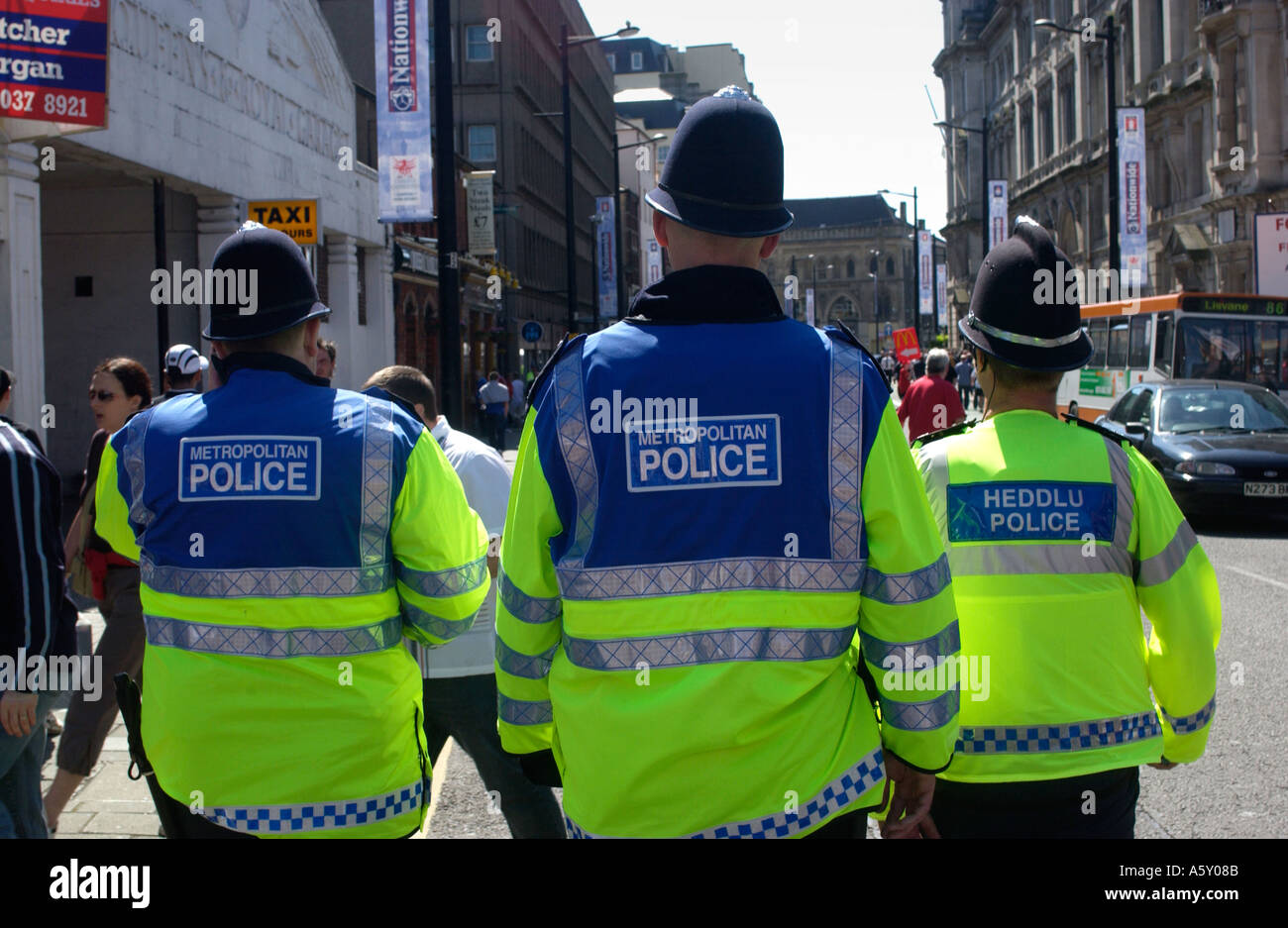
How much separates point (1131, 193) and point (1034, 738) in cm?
2978

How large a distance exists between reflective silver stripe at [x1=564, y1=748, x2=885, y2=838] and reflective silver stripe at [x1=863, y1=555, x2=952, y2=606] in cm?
30

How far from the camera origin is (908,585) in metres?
2.25

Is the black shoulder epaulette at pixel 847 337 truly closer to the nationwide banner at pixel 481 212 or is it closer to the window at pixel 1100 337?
the window at pixel 1100 337

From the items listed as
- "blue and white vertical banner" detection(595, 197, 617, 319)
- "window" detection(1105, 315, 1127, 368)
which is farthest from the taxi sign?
"blue and white vertical banner" detection(595, 197, 617, 319)

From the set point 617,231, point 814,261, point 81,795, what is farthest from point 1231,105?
point 814,261

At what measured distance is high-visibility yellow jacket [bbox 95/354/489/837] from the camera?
107 inches

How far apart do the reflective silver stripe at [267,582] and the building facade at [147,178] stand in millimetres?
11759

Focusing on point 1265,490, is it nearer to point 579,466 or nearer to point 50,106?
point 50,106

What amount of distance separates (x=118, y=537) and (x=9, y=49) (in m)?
9.86

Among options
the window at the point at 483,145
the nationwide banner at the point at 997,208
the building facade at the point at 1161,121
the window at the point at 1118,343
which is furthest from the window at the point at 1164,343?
the window at the point at 483,145

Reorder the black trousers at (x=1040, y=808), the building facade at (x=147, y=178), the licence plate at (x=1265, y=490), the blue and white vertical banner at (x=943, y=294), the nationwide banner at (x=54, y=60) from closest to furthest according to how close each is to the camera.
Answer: the black trousers at (x=1040, y=808) < the nationwide banner at (x=54, y=60) < the licence plate at (x=1265, y=490) < the building facade at (x=147, y=178) < the blue and white vertical banner at (x=943, y=294)

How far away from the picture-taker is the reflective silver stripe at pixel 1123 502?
282cm

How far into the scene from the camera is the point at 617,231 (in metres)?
49.1

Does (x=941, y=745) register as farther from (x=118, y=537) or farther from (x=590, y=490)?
(x=118, y=537)
